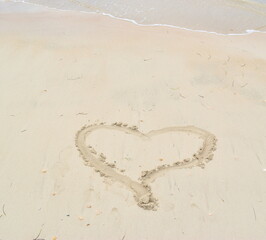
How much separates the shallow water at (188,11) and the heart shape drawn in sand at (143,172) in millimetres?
3455

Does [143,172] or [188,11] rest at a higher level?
[188,11]

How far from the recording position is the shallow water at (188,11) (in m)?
6.82

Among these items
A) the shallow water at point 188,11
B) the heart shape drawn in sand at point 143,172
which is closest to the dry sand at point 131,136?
the heart shape drawn in sand at point 143,172

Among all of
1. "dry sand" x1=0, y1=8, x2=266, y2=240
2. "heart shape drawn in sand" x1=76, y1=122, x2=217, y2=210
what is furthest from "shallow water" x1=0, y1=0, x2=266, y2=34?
"heart shape drawn in sand" x1=76, y1=122, x2=217, y2=210

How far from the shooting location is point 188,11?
7.38 m

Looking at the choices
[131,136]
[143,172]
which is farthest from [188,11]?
[143,172]

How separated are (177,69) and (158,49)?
2.37 ft

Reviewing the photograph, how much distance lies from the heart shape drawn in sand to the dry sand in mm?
15

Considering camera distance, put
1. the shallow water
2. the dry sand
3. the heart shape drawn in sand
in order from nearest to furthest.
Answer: the dry sand, the heart shape drawn in sand, the shallow water

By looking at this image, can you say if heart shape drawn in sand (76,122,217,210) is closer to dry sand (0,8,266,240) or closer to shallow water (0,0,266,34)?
dry sand (0,8,266,240)

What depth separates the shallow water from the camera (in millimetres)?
6820

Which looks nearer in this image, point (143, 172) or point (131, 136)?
point (143, 172)

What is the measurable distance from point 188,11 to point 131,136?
177 inches

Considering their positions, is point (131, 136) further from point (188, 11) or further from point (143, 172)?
point (188, 11)
